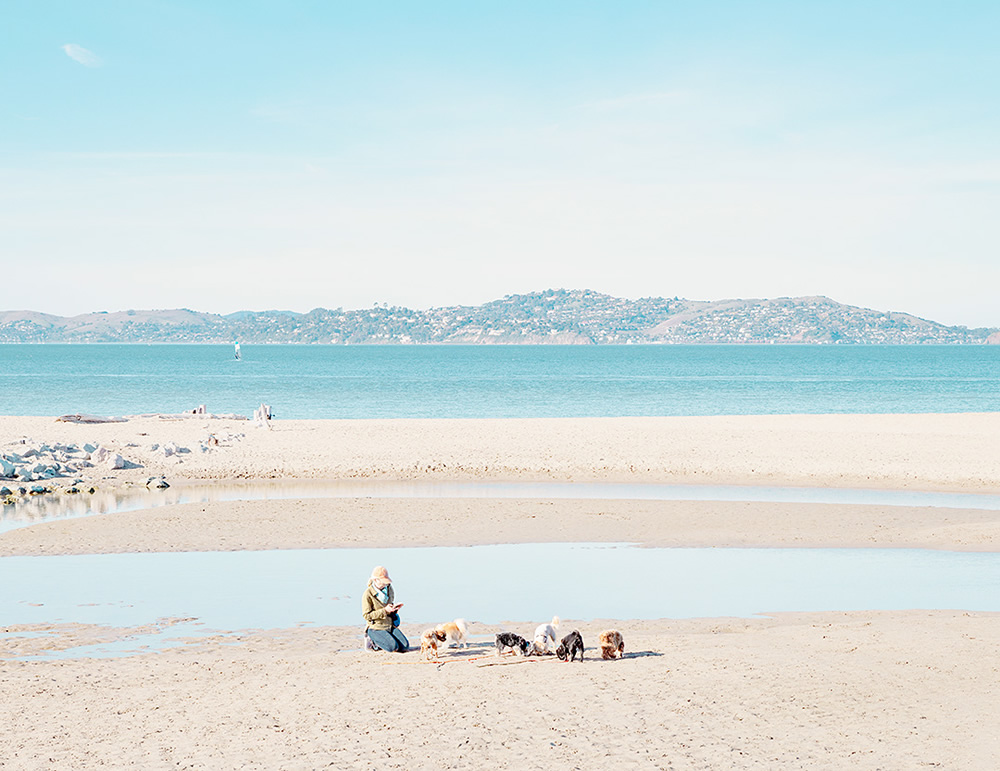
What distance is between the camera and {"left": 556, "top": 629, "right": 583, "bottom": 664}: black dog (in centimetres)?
1116

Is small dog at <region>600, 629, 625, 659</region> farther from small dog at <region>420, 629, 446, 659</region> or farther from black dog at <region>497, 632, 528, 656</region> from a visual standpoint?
small dog at <region>420, 629, 446, 659</region>

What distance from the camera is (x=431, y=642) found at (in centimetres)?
1154

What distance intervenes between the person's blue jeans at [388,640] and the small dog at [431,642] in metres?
0.42

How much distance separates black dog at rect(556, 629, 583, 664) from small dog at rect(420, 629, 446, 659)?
143 cm

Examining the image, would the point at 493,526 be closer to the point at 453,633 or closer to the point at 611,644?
the point at 453,633

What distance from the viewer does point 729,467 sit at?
105 ft

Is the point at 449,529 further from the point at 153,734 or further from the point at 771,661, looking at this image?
the point at 153,734

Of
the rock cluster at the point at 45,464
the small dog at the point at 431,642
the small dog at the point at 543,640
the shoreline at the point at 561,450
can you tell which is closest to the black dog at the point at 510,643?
the small dog at the point at 543,640

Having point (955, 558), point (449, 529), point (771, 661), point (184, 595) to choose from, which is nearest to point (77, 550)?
point (184, 595)

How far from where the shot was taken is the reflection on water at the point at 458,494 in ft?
83.0

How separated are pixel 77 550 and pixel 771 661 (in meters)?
14.0

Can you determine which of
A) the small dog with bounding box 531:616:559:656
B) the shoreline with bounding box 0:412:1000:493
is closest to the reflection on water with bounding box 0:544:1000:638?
the small dog with bounding box 531:616:559:656

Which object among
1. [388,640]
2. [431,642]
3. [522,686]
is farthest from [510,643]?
[388,640]

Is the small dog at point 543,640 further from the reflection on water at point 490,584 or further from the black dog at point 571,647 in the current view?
the reflection on water at point 490,584
